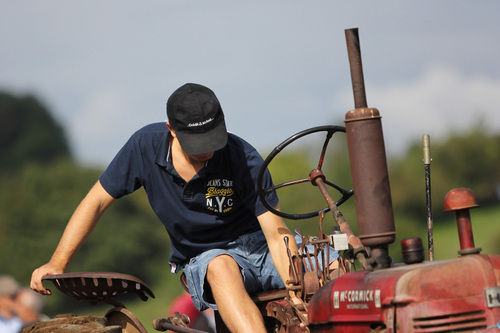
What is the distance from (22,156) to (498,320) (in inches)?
1503

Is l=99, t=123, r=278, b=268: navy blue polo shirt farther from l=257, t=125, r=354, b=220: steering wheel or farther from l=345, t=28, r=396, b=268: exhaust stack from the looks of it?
l=345, t=28, r=396, b=268: exhaust stack

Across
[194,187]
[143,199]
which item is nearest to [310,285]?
[194,187]

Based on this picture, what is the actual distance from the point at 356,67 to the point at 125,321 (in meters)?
1.85

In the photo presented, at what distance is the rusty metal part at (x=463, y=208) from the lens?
2734 millimetres

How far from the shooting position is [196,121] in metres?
3.76

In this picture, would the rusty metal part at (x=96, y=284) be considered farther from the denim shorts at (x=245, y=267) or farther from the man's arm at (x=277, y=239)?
the man's arm at (x=277, y=239)

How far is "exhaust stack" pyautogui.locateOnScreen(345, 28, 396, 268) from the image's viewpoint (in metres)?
2.89

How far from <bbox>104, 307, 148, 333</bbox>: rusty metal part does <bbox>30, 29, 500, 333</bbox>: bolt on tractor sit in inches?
6.7

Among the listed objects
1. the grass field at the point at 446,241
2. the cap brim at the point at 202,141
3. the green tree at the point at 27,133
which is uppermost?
the cap brim at the point at 202,141

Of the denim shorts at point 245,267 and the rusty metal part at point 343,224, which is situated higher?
the rusty metal part at point 343,224

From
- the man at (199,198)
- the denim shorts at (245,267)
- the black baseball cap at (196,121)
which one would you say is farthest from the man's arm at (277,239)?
the black baseball cap at (196,121)

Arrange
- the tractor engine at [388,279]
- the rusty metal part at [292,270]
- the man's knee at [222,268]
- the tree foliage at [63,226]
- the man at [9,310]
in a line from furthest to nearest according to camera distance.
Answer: the tree foliage at [63,226] < the man at [9,310] < the man's knee at [222,268] < the rusty metal part at [292,270] < the tractor engine at [388,279]

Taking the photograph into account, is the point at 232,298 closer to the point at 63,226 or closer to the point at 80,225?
the point at 80,225

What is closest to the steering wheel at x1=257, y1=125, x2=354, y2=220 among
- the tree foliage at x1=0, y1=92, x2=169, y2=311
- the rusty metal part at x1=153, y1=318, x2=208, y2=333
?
the rusty metal part at x1=153, y1=318, x2=208, y2=333
